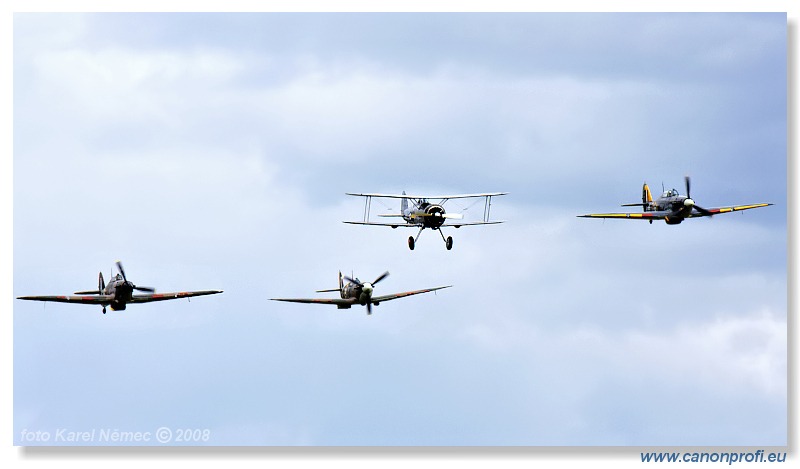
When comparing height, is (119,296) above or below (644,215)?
below

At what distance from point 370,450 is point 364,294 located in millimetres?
13757

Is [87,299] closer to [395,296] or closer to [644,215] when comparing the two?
[395,296]

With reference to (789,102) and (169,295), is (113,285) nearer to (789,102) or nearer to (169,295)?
(169,295)

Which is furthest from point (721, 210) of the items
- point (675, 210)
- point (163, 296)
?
point (163, 296)

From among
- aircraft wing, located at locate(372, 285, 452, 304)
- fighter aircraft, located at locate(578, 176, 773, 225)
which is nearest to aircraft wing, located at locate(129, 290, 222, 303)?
aircraft wing, located at locate(372, 285, 452, 304)

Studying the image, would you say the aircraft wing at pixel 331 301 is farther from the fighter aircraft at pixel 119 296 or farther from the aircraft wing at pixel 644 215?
the aircraft wing at pixel 644 215

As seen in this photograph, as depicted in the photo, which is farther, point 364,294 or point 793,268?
point 364,294

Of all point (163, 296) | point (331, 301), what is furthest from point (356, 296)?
point (163, 296)

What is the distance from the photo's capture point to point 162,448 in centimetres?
6869

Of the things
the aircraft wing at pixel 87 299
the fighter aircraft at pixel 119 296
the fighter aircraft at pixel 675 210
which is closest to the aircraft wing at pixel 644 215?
the fighter aircraft at pixel 675 210

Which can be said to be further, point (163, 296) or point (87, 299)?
point (163, 296)

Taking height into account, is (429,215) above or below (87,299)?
above

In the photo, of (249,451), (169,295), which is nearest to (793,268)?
(249,451)

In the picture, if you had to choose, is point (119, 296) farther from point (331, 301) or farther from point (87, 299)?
point (331, 301)
